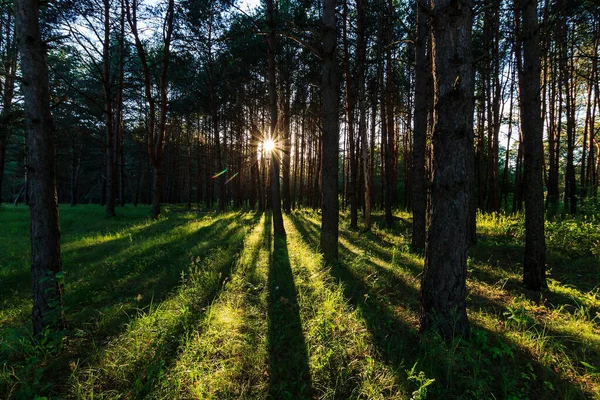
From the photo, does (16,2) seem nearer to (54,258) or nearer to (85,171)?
(54,258)

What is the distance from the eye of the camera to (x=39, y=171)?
2895mm

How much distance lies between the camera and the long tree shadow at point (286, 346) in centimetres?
221

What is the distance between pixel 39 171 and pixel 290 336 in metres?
3.58

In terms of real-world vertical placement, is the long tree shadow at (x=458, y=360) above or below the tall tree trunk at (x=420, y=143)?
below

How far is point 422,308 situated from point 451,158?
5.76 ft

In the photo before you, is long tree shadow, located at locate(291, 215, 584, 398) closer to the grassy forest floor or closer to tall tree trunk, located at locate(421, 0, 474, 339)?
the grassy forest floor

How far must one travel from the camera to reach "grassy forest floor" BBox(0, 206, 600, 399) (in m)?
2.17

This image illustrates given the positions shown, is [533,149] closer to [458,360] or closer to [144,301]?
[458,360]

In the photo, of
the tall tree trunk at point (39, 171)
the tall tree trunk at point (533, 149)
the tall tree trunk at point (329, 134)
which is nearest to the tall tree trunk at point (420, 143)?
the tall tree trunk at point (533, 149)

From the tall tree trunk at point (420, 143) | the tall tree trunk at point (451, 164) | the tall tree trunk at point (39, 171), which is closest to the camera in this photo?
the tall tree trunk at point (451, 164)

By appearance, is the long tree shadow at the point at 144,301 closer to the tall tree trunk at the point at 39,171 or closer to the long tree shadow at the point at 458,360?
the tall tree trunk at the point at 39,171

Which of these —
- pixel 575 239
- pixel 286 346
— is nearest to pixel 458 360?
pixel 286 346

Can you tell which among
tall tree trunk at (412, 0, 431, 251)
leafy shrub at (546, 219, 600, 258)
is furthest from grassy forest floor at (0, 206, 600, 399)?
tall tree trunk at (412, 0, 431, 251)

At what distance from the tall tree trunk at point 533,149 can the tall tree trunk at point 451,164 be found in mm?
3343
